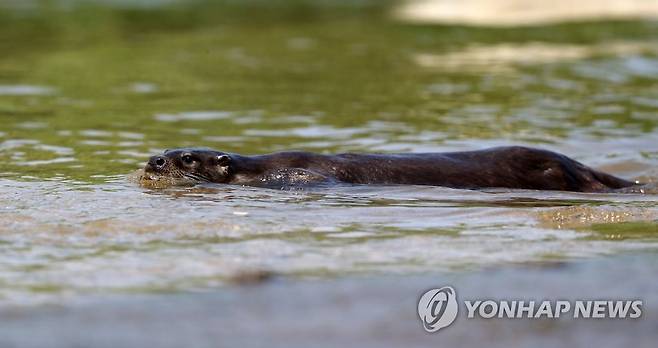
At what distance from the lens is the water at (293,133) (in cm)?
552

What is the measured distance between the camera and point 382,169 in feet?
26.0

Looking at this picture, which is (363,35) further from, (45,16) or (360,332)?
(360,332)

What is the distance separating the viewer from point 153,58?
1681cm

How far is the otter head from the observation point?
304 inches

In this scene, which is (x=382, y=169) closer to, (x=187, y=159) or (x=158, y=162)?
(x=187, y=159)

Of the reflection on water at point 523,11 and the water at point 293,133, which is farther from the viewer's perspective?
the reflection on water at point 523,11
